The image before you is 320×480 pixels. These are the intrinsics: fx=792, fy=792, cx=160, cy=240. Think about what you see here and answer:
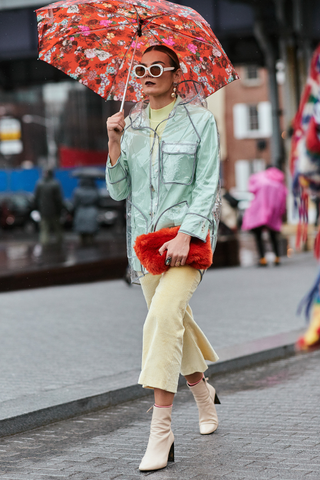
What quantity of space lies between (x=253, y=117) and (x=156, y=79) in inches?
1824

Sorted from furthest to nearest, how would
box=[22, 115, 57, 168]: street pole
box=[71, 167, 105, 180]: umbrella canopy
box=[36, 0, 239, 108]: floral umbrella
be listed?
box=[22, 115, 57, 168]: street pole → box=[71, 167, 105, 180]: umbrella canopy → box=[36, 0, 239, 108]: floral umbrella

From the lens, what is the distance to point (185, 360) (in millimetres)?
4113

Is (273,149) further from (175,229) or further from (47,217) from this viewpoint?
(175,229)

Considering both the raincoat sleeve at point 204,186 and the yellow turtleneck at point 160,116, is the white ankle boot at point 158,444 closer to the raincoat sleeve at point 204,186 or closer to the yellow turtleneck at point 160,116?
the raincoat sleeve at point 204,186

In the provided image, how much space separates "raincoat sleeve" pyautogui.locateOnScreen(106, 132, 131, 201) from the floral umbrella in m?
0.44

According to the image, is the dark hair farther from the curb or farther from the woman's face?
the curb

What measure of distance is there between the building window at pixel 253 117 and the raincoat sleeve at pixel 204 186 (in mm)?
46227

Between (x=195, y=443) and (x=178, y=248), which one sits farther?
(x=195, y=443)

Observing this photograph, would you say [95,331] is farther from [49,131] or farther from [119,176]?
[49,131]

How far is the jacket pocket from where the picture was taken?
12.6 feet

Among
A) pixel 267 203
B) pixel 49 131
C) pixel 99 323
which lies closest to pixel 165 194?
pixel 99 323

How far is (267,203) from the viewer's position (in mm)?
14312

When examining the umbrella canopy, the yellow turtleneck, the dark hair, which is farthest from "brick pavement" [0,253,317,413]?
the umbrella canopy

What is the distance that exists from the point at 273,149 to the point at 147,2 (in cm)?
1938
